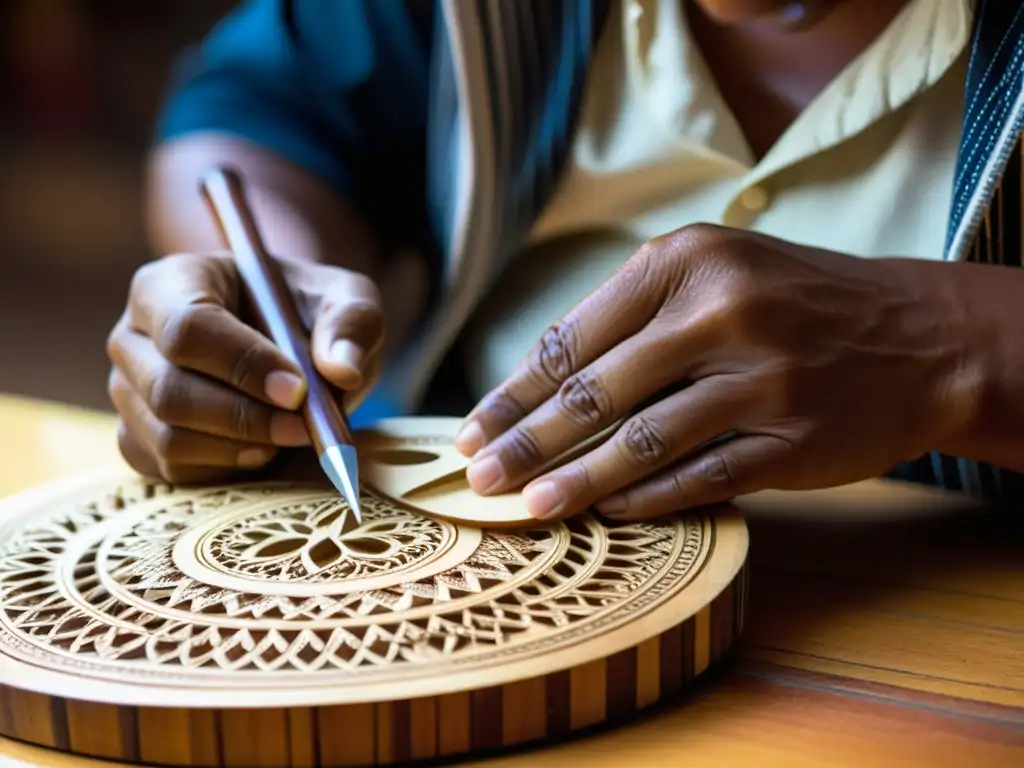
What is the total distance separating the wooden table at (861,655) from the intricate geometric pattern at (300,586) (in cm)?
5

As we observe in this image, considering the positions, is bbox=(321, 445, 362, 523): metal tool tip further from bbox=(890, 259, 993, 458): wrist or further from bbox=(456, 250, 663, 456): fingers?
bbox=(890, 259, 993, 458): wrist

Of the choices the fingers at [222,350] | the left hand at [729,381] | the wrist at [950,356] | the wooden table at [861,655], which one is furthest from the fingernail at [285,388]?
the wrist at [950,356]

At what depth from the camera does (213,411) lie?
61 centimetres

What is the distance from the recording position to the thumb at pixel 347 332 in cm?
63

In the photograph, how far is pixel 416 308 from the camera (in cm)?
100

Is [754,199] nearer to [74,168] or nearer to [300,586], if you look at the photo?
[300,586]

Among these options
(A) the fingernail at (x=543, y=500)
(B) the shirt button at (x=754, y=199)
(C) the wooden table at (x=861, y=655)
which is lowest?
(C) the wooden table at (x=861, y=655)

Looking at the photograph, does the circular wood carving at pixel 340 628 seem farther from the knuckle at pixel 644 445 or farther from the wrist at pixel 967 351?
the wrist at pixel 967 351

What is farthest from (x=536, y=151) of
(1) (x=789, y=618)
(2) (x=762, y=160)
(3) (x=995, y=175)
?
(1) (x=789, y=618)

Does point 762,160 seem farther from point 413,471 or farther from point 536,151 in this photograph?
point 413,471

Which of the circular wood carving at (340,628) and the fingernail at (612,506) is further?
the fingernail at (612,506)

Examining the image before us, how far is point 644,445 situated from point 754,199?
33cm

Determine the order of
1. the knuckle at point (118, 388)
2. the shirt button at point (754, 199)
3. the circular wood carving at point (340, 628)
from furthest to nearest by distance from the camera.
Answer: the shirt button at point (754, 199) < the knuckle at point (118, 388) < the circular wood carving at point (340, 628)

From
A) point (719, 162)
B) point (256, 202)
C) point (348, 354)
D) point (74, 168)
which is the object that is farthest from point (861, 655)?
point (74, 168)
